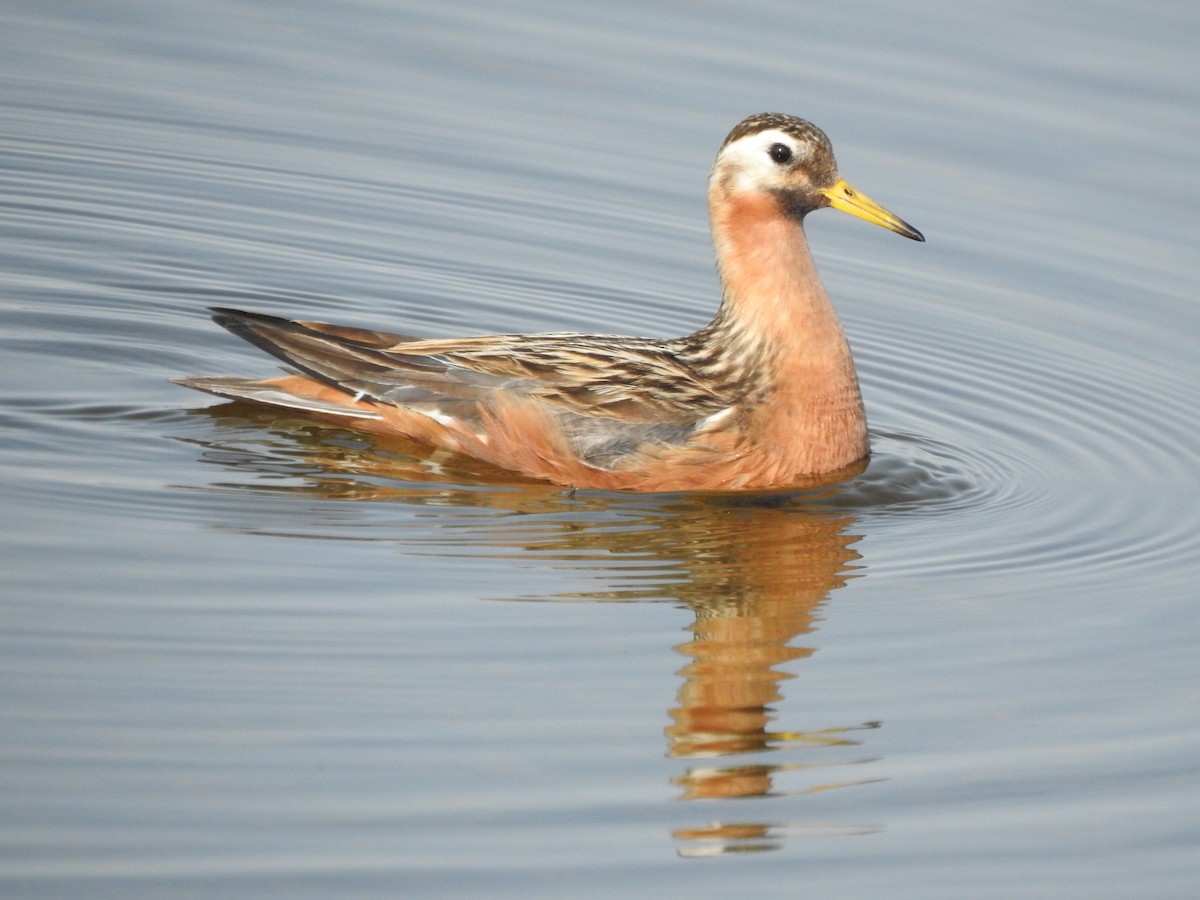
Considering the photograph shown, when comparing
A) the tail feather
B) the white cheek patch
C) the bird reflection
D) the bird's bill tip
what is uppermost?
the white cheek patch

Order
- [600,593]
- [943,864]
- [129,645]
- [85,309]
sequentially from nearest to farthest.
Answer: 1. [943,864]
2. [129,645]
3. [600,593]
4. [85,309]

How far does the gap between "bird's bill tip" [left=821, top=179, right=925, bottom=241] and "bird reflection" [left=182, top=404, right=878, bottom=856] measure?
1.80 metres

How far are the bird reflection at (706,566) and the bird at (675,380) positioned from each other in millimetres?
184

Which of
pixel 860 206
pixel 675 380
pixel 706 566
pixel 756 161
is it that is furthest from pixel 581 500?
pixel 860 206

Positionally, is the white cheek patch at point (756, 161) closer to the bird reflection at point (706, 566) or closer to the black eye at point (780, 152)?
the black eye at point (780, 152)

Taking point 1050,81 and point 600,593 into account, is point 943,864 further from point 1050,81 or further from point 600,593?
point 1050,81

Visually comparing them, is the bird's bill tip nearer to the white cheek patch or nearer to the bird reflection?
the white cheek patch

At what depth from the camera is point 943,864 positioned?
8086 millimetres

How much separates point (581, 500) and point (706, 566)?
1.29 meters

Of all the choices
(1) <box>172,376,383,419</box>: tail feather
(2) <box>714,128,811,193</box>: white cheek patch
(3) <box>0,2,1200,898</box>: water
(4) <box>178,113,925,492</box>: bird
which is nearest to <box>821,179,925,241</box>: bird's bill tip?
(4) <box>178,113,925,492</box>: bird

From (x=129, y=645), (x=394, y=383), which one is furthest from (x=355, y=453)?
(x=129, y=645)

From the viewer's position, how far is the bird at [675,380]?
40.2ft

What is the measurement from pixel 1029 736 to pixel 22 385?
6.94 meters

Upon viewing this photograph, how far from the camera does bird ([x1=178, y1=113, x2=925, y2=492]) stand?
12.2 metres
